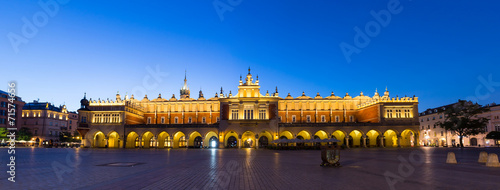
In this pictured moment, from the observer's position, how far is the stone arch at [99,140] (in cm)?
7556

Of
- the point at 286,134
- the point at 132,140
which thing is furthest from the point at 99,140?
the point at 286,134

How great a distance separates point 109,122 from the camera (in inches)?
2945

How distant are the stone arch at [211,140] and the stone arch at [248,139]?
6.15 meters

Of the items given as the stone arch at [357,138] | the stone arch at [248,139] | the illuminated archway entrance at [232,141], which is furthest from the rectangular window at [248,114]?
the stone arch at [357,138]

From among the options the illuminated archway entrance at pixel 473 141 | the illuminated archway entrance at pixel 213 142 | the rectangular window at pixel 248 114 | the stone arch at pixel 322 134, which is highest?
the rectangular window at pixel 248 114

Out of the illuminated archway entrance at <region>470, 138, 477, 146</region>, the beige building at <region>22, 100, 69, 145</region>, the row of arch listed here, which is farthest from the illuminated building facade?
the beige building at <region>22, 100, 69, 145</region>

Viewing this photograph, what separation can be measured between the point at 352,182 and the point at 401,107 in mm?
65945

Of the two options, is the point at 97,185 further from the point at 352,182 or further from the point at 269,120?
the point at 269,120

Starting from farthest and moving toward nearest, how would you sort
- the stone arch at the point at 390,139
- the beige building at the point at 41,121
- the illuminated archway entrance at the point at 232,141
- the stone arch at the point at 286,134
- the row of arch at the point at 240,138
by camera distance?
the beige building at the point at 41,121 → the illuminated archway entrance at the point at 232,141 → the stone arch at the point at 286,134 → the stone arch at the point at 390,139 → the row of arch at the point at 240,138

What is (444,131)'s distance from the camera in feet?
332

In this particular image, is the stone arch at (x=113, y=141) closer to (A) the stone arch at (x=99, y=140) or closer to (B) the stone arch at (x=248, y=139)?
(A) the stone arch at (x=99, y=140)

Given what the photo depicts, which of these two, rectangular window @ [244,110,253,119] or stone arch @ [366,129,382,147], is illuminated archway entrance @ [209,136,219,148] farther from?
stone arch @ [366,129,382,147]

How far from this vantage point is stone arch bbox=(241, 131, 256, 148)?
77.6m

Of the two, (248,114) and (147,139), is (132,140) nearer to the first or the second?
(147,139)
